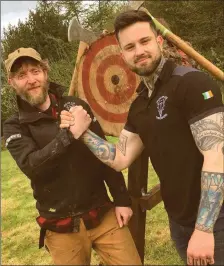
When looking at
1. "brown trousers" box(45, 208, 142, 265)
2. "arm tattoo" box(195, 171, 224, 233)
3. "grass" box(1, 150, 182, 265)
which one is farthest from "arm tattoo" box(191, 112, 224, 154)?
"grass" box(1, 150, 182, 265)

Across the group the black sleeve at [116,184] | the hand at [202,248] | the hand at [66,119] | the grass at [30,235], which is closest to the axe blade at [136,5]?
the black sleeve at [116,184]

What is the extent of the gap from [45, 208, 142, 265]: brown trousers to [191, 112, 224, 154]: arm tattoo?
4.05 ft

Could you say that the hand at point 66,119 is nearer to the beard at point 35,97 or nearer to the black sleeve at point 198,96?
the beard at point 35,97

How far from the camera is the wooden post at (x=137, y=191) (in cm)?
299

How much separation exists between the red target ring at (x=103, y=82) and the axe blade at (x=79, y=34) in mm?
50

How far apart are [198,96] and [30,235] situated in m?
4.87

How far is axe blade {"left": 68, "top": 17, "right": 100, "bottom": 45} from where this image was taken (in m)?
2.69

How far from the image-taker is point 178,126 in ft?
6.46

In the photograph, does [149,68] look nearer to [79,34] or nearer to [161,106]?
[161,106]

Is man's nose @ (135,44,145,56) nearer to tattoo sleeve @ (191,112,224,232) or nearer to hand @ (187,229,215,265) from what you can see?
tattoo sleeve @ (191,112,224,232)

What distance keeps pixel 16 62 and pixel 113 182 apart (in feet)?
3.88

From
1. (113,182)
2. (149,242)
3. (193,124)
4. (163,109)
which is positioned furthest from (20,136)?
(149,242)

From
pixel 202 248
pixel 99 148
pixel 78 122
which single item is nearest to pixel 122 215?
pixel 99 148

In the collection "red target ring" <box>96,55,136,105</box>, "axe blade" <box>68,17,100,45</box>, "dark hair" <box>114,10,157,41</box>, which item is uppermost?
"axe blade" <box>68,17,100,45</box>
